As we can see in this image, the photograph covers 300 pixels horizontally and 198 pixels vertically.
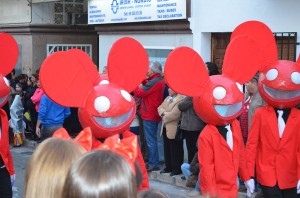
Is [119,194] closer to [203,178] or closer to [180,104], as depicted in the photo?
[203,178]

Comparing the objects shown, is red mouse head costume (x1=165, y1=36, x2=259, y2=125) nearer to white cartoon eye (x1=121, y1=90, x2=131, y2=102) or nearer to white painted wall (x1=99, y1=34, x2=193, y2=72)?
white cartoon eye (x1=121, y1=90, x2=131, y2=102)

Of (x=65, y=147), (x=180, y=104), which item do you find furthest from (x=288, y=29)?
(x=65, y=147)

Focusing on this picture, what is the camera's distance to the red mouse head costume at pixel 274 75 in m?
5.33

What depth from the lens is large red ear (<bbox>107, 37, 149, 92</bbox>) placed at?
5023 mm

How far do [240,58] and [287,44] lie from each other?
3130mm

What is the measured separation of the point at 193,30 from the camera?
9797 mm

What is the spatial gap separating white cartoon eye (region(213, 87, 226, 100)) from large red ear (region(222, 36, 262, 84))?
325 millimetres

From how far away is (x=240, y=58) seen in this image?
5.40 metres

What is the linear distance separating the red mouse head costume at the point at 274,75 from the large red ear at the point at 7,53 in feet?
8.67

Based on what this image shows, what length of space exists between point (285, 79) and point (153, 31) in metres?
5.84

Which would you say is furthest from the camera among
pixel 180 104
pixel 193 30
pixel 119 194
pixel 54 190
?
pixel 193 30

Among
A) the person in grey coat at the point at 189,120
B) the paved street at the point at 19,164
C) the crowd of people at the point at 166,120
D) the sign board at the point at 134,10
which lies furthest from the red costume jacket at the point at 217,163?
the sign board at the point at 134,10

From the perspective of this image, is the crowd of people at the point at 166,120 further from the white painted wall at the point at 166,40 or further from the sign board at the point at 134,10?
the sign board at the point at 134,10

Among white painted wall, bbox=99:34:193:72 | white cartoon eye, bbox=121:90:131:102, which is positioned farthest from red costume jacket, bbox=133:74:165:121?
white cartoon eye, bbox=121:90:131:102
